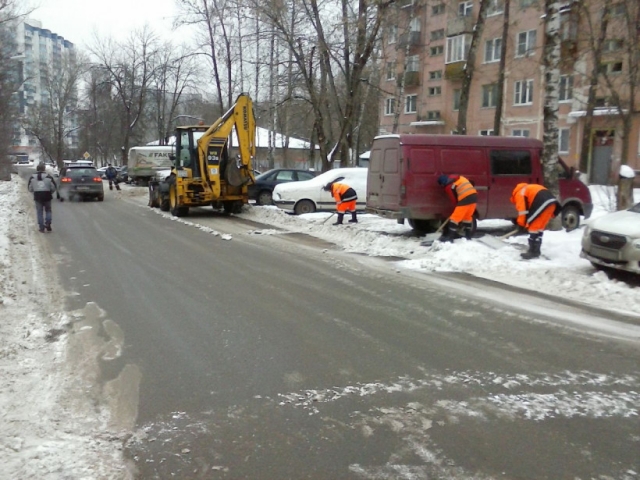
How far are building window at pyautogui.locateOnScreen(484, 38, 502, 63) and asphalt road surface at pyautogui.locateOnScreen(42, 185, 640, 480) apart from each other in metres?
35.1

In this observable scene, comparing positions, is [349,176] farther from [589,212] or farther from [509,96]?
[509,96]

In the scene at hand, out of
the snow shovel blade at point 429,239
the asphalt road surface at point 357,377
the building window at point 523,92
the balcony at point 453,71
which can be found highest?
the balcony at point 453,71

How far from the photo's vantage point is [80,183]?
27203mm

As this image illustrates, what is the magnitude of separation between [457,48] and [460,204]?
119 feet

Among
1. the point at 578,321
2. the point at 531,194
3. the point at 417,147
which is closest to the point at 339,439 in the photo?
the point at 578,321

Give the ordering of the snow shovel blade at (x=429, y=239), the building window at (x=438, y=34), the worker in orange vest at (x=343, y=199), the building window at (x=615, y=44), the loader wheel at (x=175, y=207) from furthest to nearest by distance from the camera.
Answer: the building window at (x=438, y=34) → the loader wheel at (x=175, y=207) → the worker in orange vest at (x=343, y=199) → the building window at (x=615, y=44) → the snow shovel blade at (x=429, y=239)

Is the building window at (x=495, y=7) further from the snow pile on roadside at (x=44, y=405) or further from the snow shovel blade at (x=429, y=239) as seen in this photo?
the snow pile on roadside at (x=44, y=405)

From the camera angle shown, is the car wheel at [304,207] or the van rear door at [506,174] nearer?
the van rear door at [506,174]

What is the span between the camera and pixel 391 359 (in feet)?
18.2

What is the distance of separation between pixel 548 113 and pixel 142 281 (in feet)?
31.0

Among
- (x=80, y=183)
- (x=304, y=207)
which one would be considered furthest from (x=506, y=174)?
(x=80, y=183)

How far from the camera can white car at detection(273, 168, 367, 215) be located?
19.1 meters

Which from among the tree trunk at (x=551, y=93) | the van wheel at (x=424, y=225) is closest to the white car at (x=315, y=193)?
the van wheel at (x=424, y=225)

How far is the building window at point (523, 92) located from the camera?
38.6m
